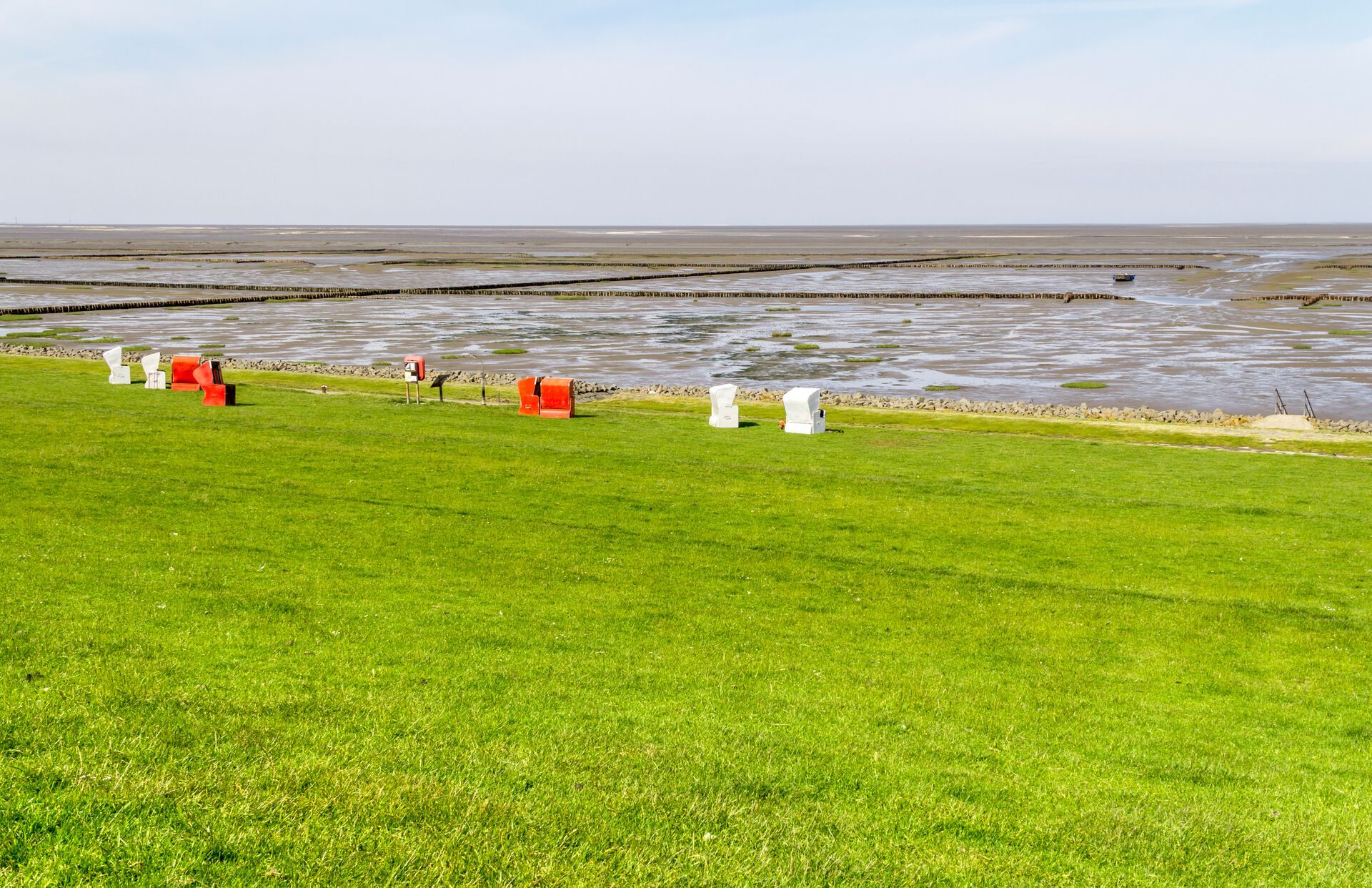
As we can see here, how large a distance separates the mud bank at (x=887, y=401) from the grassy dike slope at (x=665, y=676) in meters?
18.4

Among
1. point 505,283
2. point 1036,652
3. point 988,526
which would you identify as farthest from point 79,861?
point 505,283

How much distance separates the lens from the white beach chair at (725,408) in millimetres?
34812

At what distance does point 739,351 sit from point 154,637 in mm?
54594

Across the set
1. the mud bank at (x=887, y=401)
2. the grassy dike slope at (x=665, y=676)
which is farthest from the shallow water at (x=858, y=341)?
the grassy dike slope at (x=665, y=676)

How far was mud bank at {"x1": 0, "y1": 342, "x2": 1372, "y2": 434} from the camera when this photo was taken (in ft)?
139

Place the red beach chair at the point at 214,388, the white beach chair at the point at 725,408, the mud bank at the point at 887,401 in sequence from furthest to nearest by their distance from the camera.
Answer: the mud bank at the point at 887,401
the red beach chair at the point at 214,388
the white beach chair at the point at 725,408

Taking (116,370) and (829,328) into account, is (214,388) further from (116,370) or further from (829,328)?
(829,328)

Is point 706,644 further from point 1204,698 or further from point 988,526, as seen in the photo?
point 988,526

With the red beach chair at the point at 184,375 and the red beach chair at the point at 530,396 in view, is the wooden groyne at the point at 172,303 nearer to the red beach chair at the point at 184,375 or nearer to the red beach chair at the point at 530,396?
the red beach chair at the point at 184,375

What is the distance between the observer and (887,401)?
46312 mm

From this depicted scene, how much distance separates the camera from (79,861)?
6879 mm

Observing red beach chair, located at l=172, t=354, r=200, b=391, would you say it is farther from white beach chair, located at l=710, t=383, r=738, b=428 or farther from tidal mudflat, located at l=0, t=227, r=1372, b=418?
tidal mudflat, located at l=0, t=227, r=1372, b=418

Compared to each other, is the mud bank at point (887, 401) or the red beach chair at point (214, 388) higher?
the red beach chair at point (214, 388)

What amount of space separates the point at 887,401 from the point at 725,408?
13222 mm
